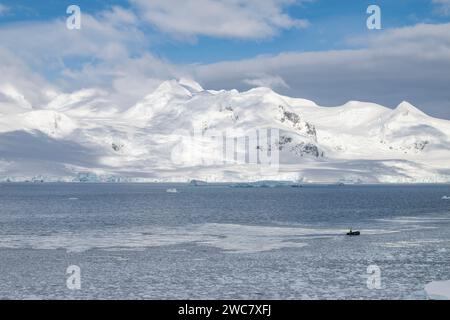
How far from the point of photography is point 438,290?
5025cm

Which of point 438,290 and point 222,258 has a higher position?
point 222,258

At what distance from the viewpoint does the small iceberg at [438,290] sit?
47.6 m

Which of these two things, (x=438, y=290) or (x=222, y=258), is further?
(x=222, y=258)

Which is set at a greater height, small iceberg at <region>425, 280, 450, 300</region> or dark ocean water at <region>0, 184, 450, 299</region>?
dark ocean water at <region>0, 184, 450, 299</region>

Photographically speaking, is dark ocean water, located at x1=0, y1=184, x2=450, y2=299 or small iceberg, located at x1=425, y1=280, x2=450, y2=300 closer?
small iceberg, located at x1=425, y1=280, x2=450, y2=300

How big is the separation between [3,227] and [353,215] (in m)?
73.0

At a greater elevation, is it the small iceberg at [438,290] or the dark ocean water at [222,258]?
the dark ocean water at [222,258]

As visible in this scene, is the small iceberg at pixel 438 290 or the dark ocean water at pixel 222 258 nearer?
the small iceberg at pixel 438 290

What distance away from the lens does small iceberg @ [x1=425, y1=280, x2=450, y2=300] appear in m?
47.6
